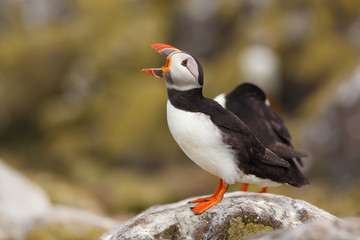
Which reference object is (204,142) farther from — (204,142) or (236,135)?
(236,135)

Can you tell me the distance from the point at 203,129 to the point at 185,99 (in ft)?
1.31

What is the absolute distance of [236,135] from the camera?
533 centimetres

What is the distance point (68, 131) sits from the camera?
82.3 ft

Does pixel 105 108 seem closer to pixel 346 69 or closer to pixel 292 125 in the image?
pixel 292 125

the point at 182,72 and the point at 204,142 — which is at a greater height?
the point at 182,72

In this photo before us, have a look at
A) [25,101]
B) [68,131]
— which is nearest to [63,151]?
[68,131]

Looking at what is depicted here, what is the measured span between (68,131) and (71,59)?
4585mm

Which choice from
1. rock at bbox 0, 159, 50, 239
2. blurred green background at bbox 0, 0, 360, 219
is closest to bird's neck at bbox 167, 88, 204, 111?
rock at bbox 0, 159, 50, 239

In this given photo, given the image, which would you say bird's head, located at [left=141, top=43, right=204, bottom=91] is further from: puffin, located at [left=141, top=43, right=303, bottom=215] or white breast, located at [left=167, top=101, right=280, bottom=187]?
white breast, located at [left=167, top=101, right=280, bottom=187]

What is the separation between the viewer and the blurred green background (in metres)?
21.0

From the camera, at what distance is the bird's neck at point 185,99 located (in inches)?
208

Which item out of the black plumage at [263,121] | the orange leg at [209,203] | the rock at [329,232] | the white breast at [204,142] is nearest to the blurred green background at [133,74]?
the black plumage at [263,121]

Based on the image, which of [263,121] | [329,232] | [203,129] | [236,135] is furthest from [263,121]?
[329,232]

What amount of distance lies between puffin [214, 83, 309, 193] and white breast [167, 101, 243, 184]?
3.53ft
